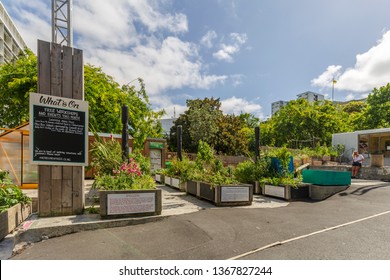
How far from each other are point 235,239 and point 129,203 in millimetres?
2200

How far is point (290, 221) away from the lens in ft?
16.9

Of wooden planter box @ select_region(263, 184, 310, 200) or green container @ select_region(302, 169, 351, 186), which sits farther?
green container @ select_region(302, 169, 351, 186)

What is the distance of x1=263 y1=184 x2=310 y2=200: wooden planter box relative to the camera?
7640mm

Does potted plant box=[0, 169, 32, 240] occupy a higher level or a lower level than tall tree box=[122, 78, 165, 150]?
lower

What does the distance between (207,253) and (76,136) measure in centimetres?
350

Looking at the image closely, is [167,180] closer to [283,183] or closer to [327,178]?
[283,183]

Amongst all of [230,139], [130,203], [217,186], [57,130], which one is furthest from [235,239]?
[230,139]

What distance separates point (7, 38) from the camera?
4916 cm

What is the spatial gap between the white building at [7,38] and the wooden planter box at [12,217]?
169 feet

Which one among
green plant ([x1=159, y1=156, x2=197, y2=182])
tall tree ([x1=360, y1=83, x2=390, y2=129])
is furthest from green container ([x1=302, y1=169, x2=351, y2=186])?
tall tree ([x1=360, y1=83, x2=390, y2=129])

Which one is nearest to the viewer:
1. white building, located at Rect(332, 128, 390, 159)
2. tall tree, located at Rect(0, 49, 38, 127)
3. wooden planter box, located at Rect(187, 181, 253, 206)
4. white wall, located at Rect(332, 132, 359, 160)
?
wooden planter box, located at Rect(187, 181, 253, 206)

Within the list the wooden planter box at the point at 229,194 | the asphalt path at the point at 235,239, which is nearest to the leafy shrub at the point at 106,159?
the asphalt path at the point at 235,239

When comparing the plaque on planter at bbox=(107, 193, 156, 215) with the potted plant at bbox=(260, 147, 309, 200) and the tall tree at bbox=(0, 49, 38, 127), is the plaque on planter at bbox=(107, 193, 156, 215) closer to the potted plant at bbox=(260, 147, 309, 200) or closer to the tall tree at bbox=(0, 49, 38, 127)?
the potted plant at bbox=(260, 147, 309, 200)

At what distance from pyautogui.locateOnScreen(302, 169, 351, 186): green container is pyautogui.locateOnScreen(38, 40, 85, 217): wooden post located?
25.4 ft
